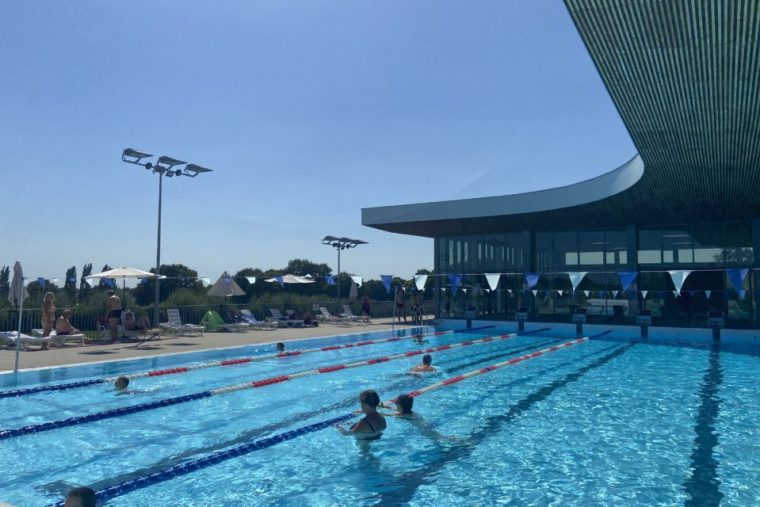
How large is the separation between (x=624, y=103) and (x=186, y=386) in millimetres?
9878

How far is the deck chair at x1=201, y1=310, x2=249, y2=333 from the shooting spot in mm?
21938

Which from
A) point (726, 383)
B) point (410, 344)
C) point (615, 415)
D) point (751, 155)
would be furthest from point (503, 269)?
point (615, 415)

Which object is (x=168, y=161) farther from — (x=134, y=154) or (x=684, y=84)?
(x=684, y=84)

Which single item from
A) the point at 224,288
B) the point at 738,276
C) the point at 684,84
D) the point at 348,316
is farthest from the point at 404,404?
the point at 348,316

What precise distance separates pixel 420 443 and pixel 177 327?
1370cm

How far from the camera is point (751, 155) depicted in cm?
1404

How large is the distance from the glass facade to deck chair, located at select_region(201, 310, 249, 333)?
10164 mm

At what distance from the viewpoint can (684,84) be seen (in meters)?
9.55

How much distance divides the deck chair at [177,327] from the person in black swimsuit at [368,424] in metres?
13.0

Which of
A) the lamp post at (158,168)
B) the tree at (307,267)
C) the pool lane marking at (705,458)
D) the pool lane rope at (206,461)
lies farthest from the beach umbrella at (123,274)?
the tree at (307,267)

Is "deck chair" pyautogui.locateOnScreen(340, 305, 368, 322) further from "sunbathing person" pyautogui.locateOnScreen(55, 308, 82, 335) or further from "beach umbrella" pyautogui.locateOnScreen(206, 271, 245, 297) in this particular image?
"sunbathing person" pyautogui.locateOnScreen(55, 308, 82, 335)

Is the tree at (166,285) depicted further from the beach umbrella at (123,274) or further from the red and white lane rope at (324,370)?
the red and white lane rope at (324,370)

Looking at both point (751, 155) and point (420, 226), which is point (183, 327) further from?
point (751, 155)

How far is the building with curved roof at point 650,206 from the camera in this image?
787 centimetres
